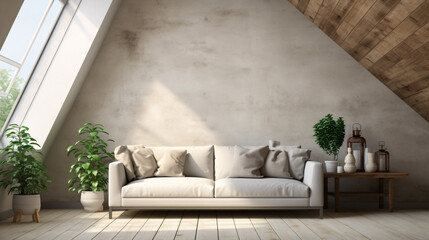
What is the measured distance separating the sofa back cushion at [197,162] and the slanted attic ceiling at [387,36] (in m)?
2.32

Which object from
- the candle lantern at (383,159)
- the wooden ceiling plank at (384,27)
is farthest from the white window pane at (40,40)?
the candle lantern at (383,159)

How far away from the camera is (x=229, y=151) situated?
5762mm

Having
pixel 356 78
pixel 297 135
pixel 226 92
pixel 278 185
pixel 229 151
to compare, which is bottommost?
pixel 278 185

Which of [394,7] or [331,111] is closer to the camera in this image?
[394,7]

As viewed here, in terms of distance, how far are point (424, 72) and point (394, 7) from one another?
3.65 ft

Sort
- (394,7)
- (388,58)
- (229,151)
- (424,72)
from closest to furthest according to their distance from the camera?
1. (394,7)
2. (424,72)
3. (388,58)
4. (229,151)

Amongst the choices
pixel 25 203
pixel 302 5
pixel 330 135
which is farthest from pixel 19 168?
pixel 302 5

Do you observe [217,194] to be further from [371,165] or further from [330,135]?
[371,165]

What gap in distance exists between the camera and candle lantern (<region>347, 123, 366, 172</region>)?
5797 millimetres

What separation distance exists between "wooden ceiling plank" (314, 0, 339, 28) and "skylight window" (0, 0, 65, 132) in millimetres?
3184

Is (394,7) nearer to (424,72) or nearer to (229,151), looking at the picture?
(424,72)

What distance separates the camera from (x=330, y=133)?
568 centimetres

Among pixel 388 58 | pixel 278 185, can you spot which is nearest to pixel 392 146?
pixel 388 58

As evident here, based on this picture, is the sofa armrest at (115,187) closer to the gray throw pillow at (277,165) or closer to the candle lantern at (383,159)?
the gray throw pillow at (277,165)
